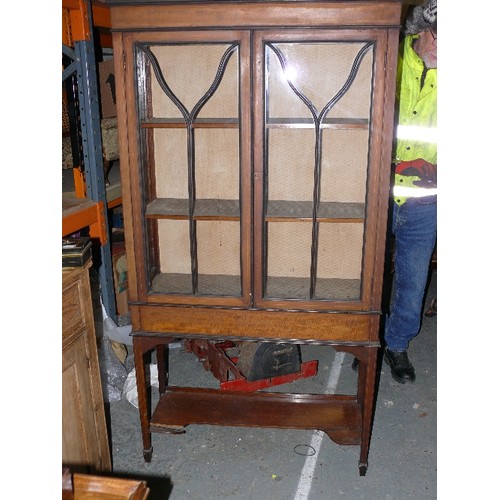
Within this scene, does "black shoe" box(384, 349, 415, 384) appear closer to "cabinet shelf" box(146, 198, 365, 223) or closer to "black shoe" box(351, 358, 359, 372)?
"black shoe" box(351, 358, 359, 372)

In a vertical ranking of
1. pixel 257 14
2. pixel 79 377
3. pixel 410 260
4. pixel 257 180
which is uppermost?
pixel 257 14

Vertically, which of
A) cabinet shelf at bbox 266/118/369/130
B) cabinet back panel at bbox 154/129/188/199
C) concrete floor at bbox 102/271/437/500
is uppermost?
cabinet shelf at bbox 266/118/369/130

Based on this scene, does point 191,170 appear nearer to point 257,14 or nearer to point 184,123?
point 184,123

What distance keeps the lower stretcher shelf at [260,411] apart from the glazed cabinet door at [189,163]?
0.64 m

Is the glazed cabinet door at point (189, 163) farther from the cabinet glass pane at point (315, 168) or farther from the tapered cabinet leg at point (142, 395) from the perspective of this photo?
the tapered cabinet leg at point (142, 395)

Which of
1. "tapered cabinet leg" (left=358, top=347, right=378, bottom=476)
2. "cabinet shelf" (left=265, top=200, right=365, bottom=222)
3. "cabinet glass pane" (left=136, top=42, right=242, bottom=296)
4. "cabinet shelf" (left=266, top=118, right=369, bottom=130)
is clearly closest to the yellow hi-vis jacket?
"cabinet shelf" (left=265, top=200, right=365, bottom=222)

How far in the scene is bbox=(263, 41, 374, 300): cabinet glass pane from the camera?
1887 mm

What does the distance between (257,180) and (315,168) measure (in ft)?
0.74

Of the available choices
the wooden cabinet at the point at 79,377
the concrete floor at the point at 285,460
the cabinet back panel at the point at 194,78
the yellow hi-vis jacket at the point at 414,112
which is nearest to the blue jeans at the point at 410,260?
the yellow hi-vis jacket at the point at 414,112

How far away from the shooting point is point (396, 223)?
2.67 metres

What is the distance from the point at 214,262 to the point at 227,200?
31cm

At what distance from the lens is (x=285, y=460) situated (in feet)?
7.52

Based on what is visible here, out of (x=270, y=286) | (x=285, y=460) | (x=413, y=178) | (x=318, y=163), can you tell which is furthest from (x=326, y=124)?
(x=285, y=460)

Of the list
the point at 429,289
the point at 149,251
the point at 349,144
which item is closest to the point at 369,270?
the point at 349,144
